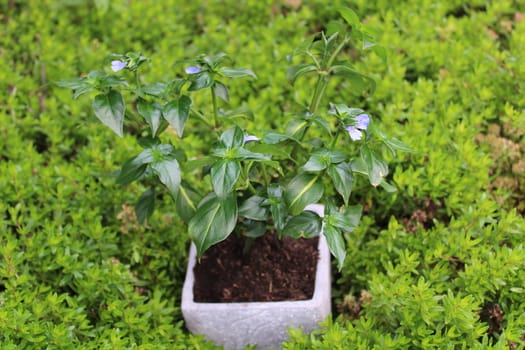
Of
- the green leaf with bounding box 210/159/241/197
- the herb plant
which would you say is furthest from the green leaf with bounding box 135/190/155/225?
the green leaf with bounding box 210/159/241/197

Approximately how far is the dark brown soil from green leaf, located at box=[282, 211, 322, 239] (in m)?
0.36

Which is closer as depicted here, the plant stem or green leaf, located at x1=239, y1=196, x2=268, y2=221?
green leaf, located at x1=239, y1=196, x2=268, y2=221

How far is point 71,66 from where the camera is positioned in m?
3.42

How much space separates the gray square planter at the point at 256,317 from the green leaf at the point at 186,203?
1.01 ft

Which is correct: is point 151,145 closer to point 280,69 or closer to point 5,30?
point 280,69

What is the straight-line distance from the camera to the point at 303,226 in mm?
2121

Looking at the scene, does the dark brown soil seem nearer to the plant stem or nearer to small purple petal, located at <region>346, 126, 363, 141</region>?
the plant stem

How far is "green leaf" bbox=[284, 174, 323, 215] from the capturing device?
6.73 ft

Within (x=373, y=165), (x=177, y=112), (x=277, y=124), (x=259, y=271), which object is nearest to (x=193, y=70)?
(x=177, y=112)

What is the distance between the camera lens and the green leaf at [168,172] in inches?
80.2

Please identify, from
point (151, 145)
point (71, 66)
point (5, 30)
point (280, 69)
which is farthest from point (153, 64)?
point (151, 145)

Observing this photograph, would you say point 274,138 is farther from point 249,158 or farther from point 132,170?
point 132,170

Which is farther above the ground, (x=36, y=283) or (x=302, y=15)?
(x=302, y=15)

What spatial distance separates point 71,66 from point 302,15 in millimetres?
1216
